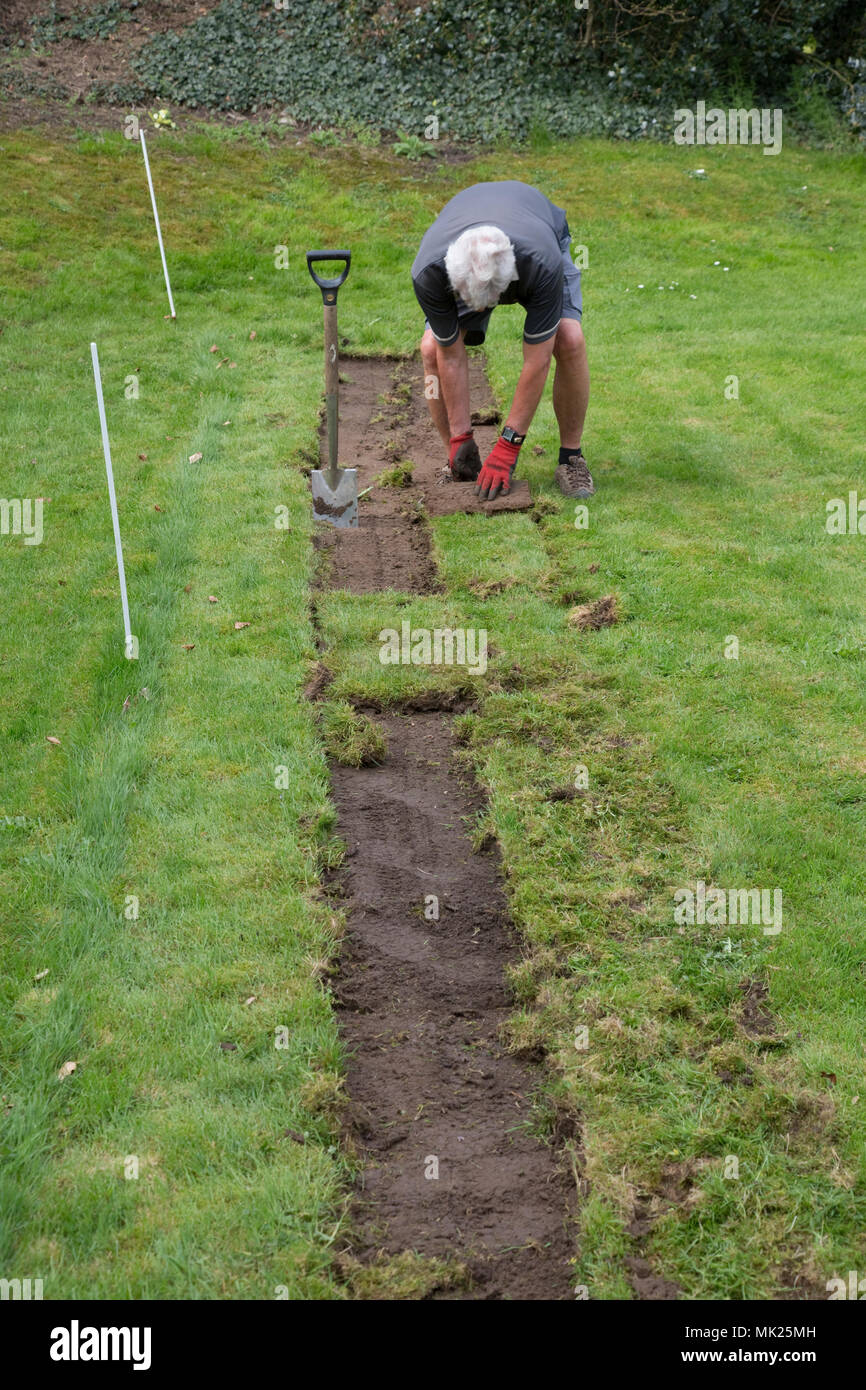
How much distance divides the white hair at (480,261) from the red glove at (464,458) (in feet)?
3.65

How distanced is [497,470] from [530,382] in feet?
1.85

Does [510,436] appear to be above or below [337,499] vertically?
above

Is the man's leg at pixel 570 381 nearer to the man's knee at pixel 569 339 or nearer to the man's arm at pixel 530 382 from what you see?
the man's knee at pixel 569 339

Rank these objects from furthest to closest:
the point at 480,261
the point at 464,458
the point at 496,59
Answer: the point at 496,59 < the point at 464,458 < the point at 480,261

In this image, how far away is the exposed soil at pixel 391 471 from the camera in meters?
6.64

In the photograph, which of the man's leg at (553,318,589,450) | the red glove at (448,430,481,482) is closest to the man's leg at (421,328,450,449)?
the red glove at (448,430,481,482)

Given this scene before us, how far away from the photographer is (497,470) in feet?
23.5

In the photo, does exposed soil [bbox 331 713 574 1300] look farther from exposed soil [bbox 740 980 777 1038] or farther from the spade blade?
the spade blade

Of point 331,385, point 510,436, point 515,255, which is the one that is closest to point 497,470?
point 510,436

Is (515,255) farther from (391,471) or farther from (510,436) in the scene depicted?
(391,471)

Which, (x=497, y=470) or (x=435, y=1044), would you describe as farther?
(x=497, y=470)

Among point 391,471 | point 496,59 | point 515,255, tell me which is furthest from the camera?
point 496,59
